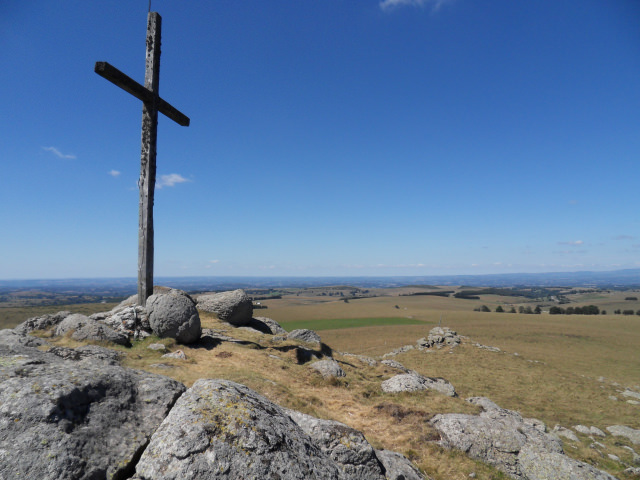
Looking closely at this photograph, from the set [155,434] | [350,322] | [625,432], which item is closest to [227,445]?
[155,434]

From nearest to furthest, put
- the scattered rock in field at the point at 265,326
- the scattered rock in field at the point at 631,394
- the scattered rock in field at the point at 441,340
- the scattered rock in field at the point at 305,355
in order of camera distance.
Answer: the scattered rock in field at the point at 305,355 < the scattered rock in field at the point at 631,394 < the scattered rock in field at the point at 265,326 < the scattered rock in field at the point at 441,340

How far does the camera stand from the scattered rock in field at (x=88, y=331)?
11516 mm

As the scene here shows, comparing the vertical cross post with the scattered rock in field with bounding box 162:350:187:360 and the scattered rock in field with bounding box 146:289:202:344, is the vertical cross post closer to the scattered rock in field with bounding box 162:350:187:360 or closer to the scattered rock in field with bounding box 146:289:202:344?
the scattered rock in field with bounding box 146:289:202:344

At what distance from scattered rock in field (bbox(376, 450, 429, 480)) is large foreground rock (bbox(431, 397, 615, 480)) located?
7.80 ft

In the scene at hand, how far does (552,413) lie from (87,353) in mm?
22592

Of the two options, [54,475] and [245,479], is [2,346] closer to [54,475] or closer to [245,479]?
[54,475]

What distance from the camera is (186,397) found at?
4730 mm

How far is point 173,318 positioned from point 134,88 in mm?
9931

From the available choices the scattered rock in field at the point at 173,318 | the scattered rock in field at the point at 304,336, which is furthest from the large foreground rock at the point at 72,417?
the scattered rock in field at the point at 304,336

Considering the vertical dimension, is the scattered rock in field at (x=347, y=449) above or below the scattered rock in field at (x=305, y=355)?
above

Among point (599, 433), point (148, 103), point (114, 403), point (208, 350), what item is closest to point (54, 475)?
point (114, 403)

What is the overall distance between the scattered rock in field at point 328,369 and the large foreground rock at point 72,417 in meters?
8.80

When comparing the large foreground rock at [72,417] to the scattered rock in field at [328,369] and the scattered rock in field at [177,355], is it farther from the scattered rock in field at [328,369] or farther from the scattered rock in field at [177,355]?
the scattered rock in field at [328,369]

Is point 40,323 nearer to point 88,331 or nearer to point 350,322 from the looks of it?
point 88,331
